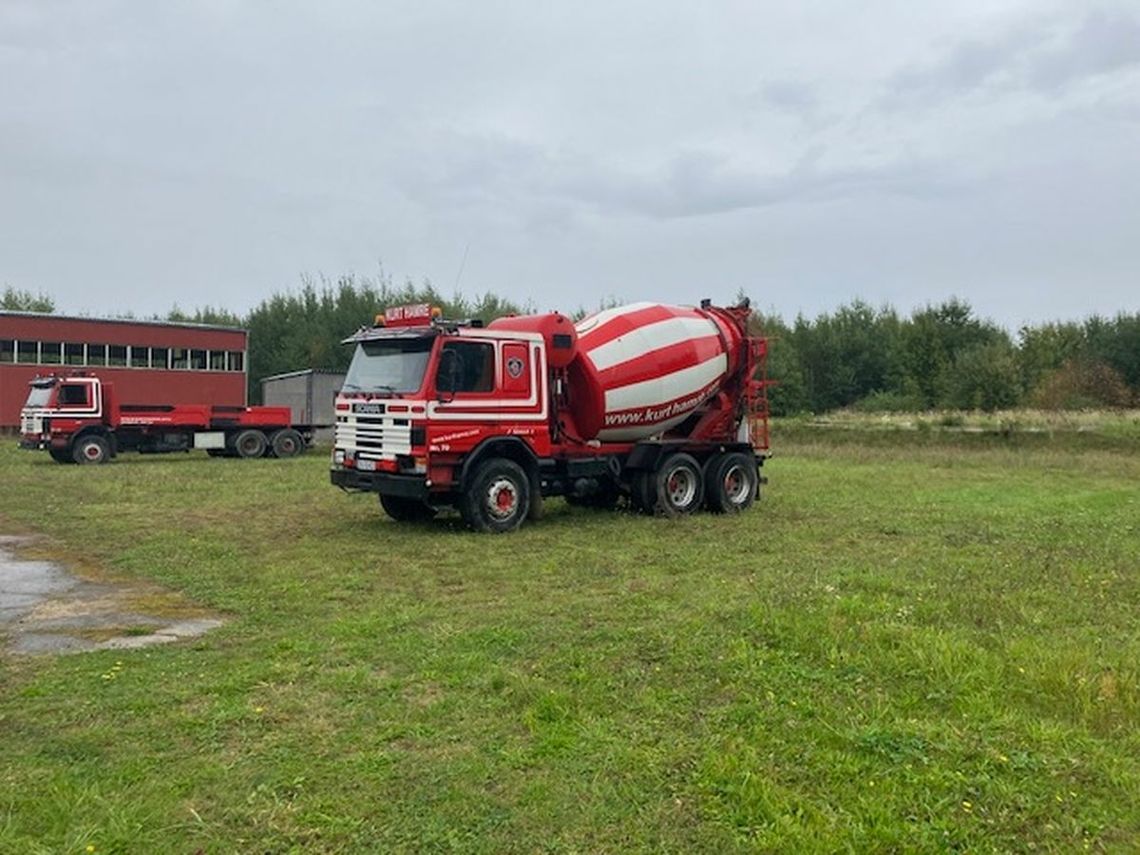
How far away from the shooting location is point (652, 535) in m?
12.0

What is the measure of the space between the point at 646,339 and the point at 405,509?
413 cm

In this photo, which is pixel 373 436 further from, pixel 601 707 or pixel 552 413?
Result: pixel 601 707

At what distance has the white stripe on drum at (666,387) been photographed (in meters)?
13.3

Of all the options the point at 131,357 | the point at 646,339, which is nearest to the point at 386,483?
the point at 646,339

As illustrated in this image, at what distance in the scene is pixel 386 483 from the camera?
11.6m

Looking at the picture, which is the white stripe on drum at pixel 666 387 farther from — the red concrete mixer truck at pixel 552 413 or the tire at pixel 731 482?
the tire at pixel 731 482

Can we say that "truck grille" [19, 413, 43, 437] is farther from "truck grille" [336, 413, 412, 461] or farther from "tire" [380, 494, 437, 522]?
"truck grille" [336, 413, 412, 461]

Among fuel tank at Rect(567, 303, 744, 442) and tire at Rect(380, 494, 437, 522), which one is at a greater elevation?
fuel tank at Rect(567, 303, 744, 442)

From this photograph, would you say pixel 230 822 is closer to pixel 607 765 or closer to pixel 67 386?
pixel 607 765

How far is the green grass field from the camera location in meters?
3.76

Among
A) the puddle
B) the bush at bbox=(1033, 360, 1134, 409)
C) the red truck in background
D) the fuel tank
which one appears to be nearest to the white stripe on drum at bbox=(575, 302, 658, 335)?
the fuel tank

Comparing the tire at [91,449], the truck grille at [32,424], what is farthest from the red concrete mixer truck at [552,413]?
the truck grille at [32,424]

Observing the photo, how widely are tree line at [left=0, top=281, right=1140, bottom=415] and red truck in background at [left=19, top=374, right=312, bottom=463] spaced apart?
55.3ft

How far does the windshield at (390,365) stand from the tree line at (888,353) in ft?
110
